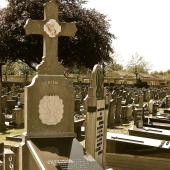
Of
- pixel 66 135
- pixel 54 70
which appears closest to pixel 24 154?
pixel 66 135

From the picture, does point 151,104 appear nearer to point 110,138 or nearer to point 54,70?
point 110,138

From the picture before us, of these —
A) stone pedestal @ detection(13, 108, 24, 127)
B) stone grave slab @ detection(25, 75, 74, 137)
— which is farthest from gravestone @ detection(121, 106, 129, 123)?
stone grave slab @ detection(25, 75, 74, 137)

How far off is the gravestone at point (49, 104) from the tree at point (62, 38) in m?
23.1

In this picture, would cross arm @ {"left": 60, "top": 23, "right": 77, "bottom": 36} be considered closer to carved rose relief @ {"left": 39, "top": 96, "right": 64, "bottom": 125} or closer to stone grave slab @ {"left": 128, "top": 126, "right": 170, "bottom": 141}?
carved rose relief @ {"left": 39, "top": 96, "right": 64, "bottom": 125}

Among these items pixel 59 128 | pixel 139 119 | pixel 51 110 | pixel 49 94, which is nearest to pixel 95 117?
pixel 59 128

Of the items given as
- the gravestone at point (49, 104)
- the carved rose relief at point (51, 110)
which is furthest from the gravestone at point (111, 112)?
the carved rose relief at point (51, 110)

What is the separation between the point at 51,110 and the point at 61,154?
1.16 metres

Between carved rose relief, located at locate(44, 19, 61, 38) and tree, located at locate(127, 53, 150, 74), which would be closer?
carved rose relief, located at locate(44, 19, 61, 38)

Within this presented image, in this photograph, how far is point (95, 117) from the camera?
310 inches

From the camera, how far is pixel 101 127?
8.30 meters

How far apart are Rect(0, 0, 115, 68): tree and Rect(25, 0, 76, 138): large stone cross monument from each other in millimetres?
23087

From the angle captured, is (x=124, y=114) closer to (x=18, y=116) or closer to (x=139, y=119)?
(x=18, y=116)

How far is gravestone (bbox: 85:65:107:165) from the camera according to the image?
7824mm

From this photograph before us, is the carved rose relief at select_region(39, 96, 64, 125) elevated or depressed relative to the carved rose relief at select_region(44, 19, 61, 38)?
depressed
